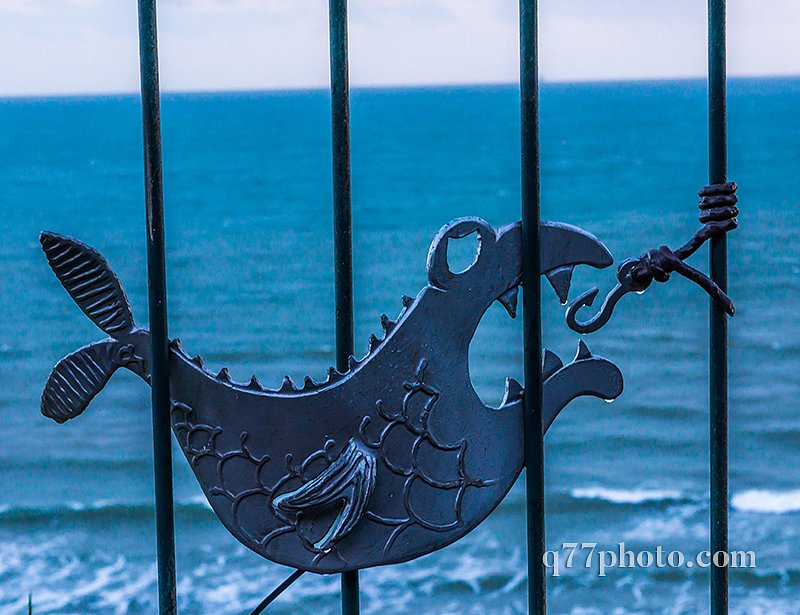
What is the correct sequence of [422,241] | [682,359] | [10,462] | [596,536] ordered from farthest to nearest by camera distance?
[422,241], [682,359], [10,462], [596,536]

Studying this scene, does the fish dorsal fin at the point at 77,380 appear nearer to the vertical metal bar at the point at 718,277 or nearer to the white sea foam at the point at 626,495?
the vertical metal bar at the point at 718,277

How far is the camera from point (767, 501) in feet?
20.1

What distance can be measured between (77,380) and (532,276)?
1.59ft

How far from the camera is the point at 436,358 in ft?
4.02

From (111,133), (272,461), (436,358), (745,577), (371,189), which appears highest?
(111,133)

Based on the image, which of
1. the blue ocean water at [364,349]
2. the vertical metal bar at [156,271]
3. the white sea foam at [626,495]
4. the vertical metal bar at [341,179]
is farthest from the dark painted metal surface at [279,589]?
the white sea foam at [626,495]

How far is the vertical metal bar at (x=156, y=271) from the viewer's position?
1.16 metres

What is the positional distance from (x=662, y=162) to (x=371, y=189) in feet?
16.8

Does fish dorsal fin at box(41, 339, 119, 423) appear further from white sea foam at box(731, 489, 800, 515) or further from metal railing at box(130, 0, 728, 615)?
white sea foam at box(731, 489, 800, 515)

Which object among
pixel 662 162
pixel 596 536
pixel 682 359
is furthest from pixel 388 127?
pixel 596 536

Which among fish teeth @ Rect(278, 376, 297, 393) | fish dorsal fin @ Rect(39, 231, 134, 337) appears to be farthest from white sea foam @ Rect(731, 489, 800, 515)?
fish dorsal fin @ Rect(39, 231, 134, 337)

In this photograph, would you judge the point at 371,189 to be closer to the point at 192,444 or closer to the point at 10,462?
the point at 10,462

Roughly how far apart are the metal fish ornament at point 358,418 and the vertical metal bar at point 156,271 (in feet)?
0.07

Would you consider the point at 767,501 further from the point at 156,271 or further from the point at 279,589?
the point at 156,271
